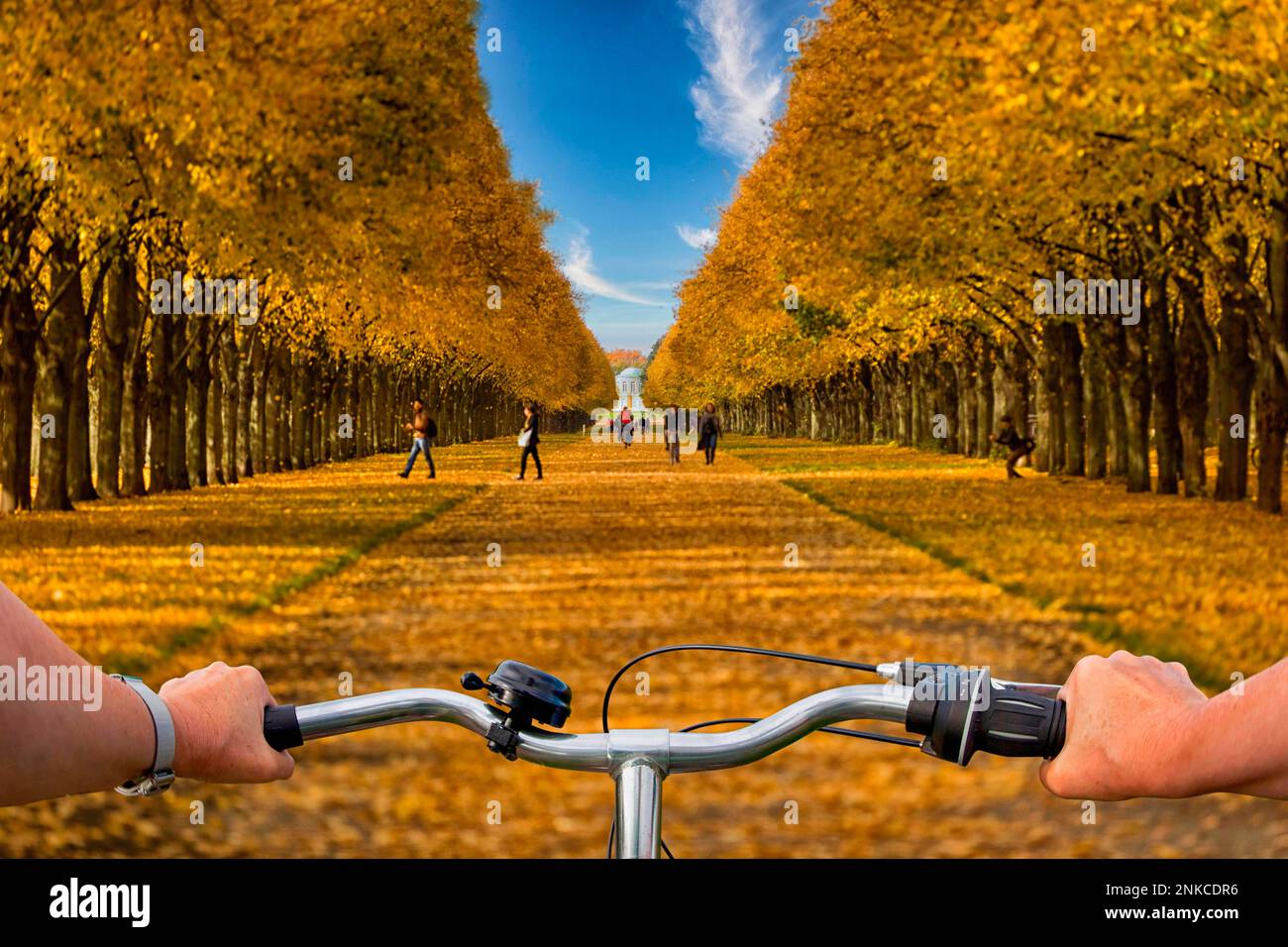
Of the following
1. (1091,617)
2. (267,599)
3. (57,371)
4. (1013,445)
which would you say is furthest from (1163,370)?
(267,599)

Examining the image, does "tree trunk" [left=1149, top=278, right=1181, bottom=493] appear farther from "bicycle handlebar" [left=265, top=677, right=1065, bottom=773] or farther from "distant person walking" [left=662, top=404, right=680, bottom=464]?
"bicycle handlebar" [left=265, top=677, right=1065, bottom=773]

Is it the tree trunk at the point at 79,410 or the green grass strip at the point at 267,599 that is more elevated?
the tree trunk at the point at 79,410

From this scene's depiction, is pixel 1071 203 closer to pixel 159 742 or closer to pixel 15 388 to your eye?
pixel 15 388

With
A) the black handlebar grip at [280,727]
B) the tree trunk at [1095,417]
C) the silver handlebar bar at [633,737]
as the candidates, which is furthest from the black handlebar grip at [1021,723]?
the tree trunk at [1095,417]

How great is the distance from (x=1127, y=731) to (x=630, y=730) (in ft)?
1.92

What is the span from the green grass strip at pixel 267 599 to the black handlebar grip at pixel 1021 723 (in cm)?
934

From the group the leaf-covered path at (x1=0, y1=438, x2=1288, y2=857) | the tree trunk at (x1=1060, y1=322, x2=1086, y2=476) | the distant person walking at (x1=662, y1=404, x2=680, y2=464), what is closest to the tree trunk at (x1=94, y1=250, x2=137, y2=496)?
the leaf-covered path at (x1=0, y1=438, x2=1288, y2=857)

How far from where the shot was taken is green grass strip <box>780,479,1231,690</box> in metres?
11.2

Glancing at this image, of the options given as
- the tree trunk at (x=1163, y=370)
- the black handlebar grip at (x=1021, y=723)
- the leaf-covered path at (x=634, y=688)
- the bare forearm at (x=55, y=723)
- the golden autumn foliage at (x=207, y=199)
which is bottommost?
the leaf-covered path at (x=634, y=688)

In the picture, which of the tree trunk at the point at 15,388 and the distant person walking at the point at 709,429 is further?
the distant person walking at the point at 709,429

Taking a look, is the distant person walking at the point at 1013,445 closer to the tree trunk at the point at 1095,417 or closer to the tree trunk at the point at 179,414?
the tree trunk at the point at 1095,417

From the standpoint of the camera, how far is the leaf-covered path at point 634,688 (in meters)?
6.70

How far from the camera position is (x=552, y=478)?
154 feet
